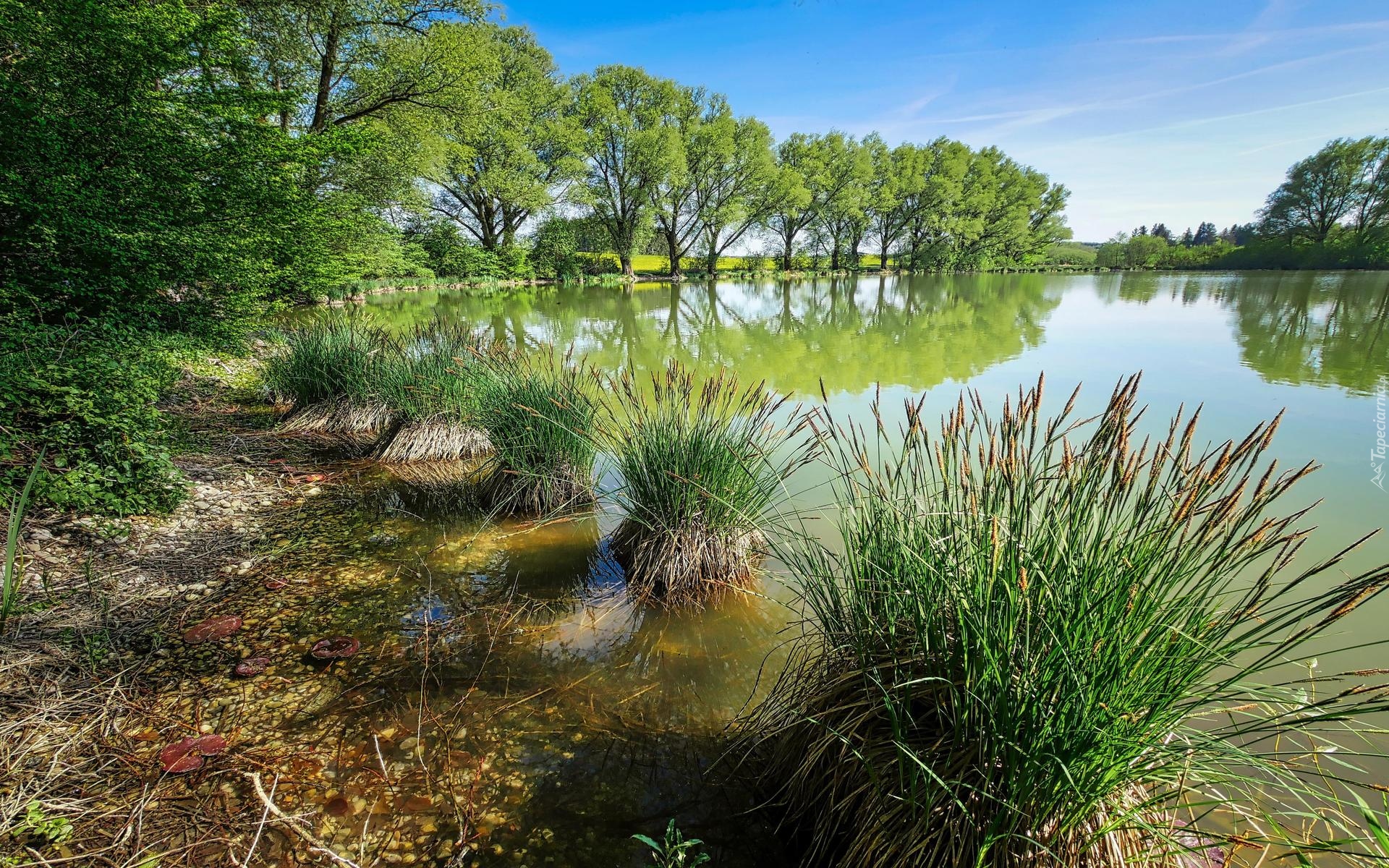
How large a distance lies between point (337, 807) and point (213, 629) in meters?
1.53

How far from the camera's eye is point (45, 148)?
16.3ft

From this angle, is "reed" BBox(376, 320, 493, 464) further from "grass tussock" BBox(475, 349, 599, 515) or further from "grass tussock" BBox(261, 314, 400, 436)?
"grass tussock" BBox(475, 349, 599, 515)

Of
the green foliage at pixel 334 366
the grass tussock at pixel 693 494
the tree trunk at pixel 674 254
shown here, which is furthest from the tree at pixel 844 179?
the grass tussock at pixel 693 494

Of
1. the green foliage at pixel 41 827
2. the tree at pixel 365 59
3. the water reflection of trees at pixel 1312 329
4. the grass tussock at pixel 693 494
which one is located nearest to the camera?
the green foliage at pixel 41 827

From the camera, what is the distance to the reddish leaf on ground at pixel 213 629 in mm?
2828

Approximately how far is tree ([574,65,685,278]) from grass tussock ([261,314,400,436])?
32196mm

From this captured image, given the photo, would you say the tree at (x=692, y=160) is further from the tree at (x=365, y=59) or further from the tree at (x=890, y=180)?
the tree at (x=365, y=59)

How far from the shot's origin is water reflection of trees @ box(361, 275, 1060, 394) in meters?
10.2

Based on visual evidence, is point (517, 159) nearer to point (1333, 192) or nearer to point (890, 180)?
point (890, 180)

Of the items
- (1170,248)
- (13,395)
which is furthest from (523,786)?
(1170,248)

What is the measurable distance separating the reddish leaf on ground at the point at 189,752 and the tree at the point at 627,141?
37.4 m

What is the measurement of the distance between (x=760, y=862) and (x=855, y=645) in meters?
0.86

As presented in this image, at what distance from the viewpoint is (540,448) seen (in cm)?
468

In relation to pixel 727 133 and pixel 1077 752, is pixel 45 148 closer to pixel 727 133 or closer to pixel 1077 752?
pixel 1077 752
